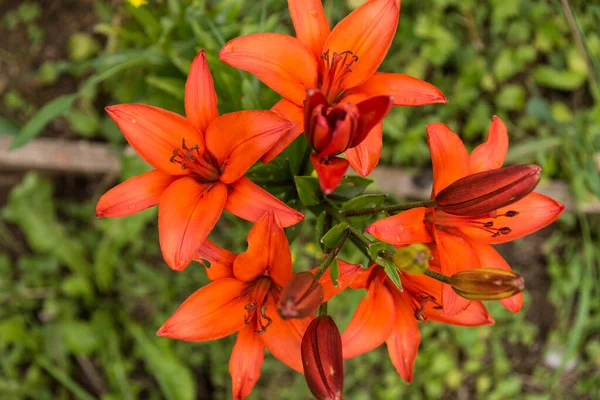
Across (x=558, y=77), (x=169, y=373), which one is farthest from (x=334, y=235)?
(x=558, y=77)

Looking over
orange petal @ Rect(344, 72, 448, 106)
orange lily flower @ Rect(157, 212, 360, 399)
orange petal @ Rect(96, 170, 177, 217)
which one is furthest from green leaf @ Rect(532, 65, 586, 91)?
orange petal @ Rect(96, 170, 177, 217)

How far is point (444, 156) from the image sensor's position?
132 centimetres

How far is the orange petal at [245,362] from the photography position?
1.31 metres

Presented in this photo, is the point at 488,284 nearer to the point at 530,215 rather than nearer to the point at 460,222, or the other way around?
the point at 460,222

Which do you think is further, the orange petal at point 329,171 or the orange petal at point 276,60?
the orange petal at point 276,60

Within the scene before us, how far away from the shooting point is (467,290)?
3.67 ft

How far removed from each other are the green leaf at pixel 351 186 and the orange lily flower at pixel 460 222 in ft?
0.83

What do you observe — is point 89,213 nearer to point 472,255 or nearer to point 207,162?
point 207,162

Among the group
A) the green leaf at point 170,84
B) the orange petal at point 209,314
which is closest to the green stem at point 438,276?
the orange petal at point 209,314

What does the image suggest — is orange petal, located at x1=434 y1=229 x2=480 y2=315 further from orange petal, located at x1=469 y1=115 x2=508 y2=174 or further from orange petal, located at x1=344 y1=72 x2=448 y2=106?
orange petal, located at x1=344 y1=72 x2=448 y2=106

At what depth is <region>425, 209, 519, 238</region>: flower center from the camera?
1.31m

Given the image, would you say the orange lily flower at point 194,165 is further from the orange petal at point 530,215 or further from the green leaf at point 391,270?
the orange petal at point 530,215

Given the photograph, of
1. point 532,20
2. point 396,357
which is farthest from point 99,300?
point 532,20

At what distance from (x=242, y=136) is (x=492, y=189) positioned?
1.88 ft
